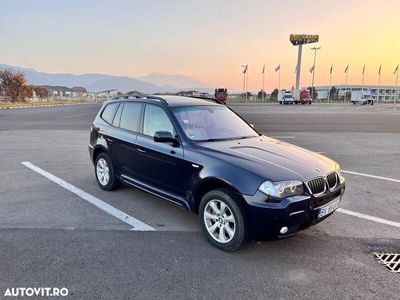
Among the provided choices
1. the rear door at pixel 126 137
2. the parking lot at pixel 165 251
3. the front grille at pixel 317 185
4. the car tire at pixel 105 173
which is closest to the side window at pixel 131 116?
the rear door at pixel 126 137

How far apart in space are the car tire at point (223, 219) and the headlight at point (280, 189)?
0.33m

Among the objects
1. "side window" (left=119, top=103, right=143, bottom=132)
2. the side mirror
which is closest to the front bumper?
the side mirror

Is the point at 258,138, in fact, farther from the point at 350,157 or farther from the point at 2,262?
the point at 350,157

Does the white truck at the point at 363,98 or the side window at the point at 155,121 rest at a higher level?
the white truck at the point at 363,98

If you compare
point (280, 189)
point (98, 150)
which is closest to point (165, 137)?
point (280, 189)

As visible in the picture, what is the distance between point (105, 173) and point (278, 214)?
140 inches

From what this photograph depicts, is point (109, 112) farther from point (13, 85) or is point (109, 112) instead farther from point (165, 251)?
point (13, 85)

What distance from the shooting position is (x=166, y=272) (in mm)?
3383

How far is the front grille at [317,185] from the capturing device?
12.1ft

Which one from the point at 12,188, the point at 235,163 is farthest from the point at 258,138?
the point at 12,188

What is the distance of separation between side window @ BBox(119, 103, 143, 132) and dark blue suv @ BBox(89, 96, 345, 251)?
0.06ft

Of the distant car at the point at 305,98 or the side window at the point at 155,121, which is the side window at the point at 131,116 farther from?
the distant car at the point at 305,98

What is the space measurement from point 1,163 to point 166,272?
6.87 m

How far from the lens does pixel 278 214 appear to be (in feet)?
11.3
